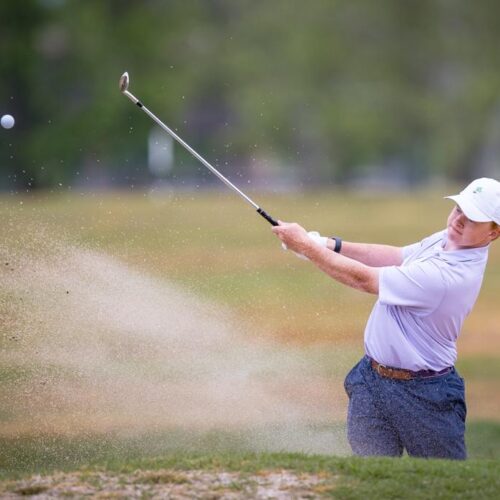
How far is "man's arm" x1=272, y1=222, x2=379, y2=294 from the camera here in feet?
21.0

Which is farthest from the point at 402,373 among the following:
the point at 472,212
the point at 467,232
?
the point at 472,212

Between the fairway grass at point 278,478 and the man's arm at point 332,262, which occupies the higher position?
the man's arm at point 332,262

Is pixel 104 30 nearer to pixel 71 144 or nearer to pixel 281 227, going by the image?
pixel 71 144

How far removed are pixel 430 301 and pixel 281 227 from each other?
0.82m

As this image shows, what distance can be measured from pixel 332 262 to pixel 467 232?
0.66m

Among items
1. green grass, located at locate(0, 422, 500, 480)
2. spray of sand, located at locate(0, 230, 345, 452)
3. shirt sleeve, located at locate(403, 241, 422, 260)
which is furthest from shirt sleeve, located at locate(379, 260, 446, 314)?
spray of sand, located at locate(0, 230, 345, 452)

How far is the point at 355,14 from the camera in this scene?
5984cm

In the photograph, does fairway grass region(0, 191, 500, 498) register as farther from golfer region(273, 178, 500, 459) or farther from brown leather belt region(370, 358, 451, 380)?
brown leather belt region(370, 358, 451, 380)

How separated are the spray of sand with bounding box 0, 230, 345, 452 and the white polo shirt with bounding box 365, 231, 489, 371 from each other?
2331 mm

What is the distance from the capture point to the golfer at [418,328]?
249 inches

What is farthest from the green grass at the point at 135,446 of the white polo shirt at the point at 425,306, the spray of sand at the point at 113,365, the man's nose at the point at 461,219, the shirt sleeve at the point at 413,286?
the man's nose at the point at 461,219

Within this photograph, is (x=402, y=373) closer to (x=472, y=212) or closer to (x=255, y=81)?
(x=472, y=212)

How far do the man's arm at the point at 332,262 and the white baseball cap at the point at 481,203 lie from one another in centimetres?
52

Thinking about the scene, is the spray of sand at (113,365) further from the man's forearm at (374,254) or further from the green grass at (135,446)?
the man's forearm at (374,254)
